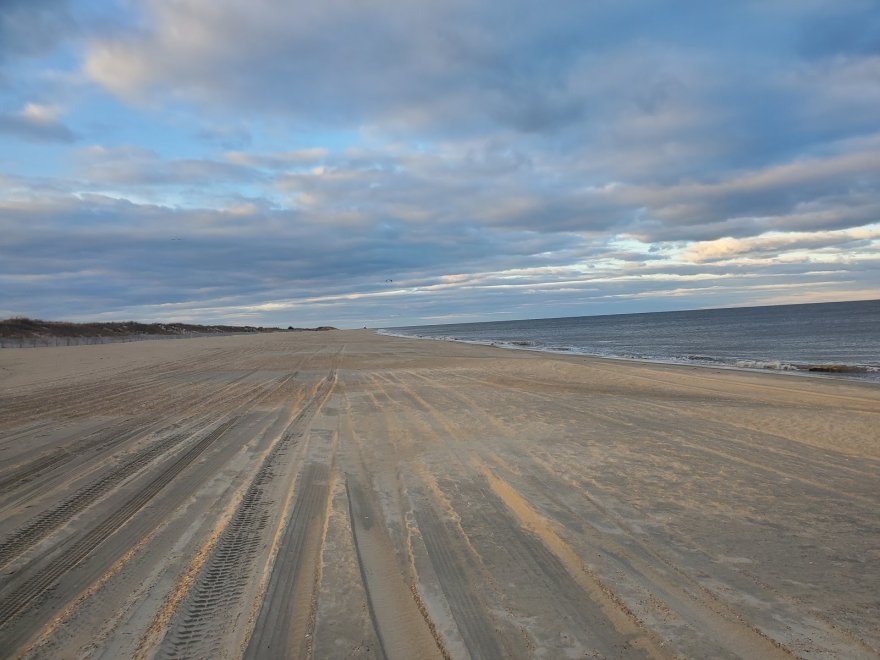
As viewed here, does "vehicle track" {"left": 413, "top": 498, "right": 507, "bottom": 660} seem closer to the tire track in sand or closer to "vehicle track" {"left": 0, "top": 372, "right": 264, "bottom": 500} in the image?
the tire track in sand

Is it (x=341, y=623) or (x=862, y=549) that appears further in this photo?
(x=862, y=549)

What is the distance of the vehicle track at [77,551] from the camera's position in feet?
10.2

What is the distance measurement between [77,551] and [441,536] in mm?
2768

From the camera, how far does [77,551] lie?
3.82 meters

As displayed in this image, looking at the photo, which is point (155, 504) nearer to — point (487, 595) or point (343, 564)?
point (343, 564)

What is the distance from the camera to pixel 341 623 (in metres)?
2.88

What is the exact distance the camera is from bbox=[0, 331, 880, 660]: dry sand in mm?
2797

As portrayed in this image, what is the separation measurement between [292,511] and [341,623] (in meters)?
1.92

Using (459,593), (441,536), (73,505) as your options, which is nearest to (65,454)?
(73,505)

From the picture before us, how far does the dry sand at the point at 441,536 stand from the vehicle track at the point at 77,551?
1.0 inches

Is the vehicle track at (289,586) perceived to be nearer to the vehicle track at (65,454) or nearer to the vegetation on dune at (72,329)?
the vehicle track at (65,454)

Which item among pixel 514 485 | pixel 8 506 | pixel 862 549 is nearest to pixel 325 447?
pixel 514 485

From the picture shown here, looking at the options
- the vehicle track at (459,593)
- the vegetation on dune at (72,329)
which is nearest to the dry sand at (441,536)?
the vehicle track at (459,593)

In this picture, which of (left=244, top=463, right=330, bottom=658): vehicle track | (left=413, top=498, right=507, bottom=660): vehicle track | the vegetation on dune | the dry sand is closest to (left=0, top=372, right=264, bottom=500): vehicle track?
the dry sand
